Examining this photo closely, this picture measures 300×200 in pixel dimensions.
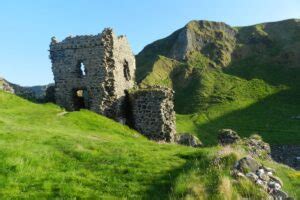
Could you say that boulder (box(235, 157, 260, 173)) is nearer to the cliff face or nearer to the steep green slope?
the steep green slope

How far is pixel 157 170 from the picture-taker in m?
18.3

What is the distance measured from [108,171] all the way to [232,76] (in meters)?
127

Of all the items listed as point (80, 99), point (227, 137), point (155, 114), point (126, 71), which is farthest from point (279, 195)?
point (126, 71)

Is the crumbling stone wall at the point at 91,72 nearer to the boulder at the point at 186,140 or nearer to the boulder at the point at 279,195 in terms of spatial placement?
the boulder at the point at 186,140

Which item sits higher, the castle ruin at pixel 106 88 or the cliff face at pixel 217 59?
the cliff face at pixel 217 59

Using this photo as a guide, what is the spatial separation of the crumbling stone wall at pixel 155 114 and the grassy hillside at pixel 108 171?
14.0m

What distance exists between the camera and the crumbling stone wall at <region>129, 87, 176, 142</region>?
3850cm

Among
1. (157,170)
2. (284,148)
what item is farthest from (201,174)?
(284,148)

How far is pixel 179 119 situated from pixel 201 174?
257 ft

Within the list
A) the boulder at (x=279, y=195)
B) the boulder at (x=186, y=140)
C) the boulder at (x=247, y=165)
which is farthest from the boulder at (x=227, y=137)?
the boulder at (x=279, y=195)

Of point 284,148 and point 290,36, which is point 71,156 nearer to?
point 284,148

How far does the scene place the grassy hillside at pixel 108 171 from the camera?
1539 centimetres

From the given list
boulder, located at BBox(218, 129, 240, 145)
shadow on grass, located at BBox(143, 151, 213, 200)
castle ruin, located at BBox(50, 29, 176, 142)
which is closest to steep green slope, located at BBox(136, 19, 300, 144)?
boulder, located at BBox(218, 129, 240, 145)

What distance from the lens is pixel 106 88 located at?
4047 centimetres
